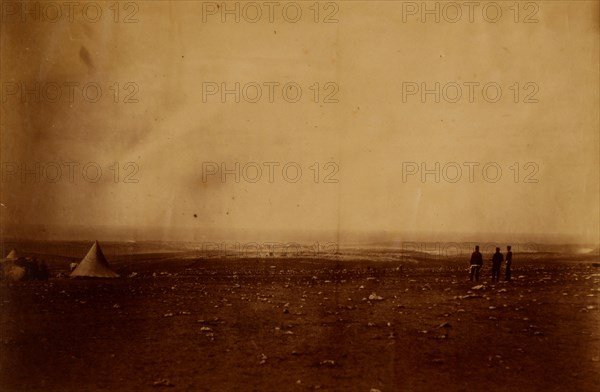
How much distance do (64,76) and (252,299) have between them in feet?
3.06

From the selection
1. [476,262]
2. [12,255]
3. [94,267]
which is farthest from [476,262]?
[12,255]

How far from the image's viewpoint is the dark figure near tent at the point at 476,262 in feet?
5.28

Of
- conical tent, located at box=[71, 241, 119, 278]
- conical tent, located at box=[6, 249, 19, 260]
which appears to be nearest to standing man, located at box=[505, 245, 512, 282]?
conical tent, located at box=[71, 241, 119, 278]

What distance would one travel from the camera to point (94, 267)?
1.60 meters

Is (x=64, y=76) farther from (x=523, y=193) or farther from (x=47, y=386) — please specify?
(x=523, y=193)

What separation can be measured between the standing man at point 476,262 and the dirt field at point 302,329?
0.10ft

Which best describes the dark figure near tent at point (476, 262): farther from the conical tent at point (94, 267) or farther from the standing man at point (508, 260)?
the conical tent at point (94, 267)

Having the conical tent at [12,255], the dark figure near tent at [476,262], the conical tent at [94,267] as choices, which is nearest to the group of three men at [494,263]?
the dark figure near tent at [476,262]

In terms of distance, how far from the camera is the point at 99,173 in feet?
5.30

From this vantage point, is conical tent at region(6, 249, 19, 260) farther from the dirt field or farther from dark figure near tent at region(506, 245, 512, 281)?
dark figure near tent at region(506, 245, 512, 281)

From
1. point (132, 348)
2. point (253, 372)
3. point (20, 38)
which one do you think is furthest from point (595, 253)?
point (20, 38)

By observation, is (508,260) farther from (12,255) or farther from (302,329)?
(12,255)

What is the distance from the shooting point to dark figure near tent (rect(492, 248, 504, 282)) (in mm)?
1615

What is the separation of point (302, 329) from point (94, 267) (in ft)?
2.25
